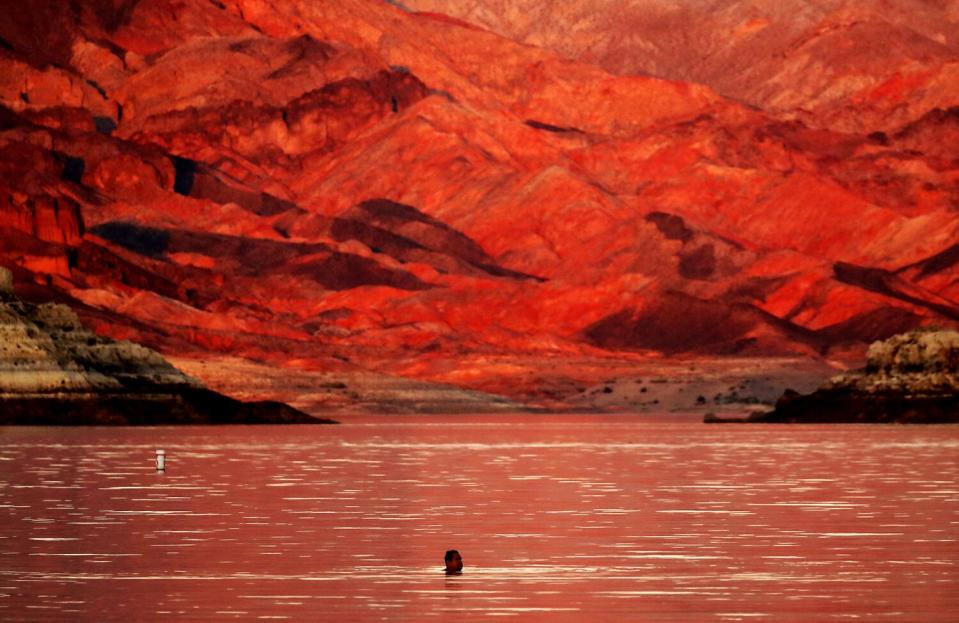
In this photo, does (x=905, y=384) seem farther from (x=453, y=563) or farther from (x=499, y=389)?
(x=453, y=563)

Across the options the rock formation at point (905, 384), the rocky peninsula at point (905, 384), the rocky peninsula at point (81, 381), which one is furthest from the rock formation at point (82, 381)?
the rocky peninsula at point (905, 384)

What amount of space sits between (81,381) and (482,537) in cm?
8217

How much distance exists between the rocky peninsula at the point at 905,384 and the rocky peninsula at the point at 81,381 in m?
35.6

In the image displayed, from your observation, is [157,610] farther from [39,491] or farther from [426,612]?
[39,491]

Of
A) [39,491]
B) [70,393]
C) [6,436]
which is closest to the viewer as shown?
[39,491]

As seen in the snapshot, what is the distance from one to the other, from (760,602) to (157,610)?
8.27m

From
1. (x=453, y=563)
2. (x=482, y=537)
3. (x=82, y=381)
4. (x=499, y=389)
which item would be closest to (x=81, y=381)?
(x=82, y=381)

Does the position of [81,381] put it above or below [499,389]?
below

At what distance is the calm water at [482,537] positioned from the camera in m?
30.1

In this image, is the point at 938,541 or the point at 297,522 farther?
the point at 297,522

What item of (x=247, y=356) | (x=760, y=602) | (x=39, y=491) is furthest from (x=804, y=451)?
(x=247, y=356)

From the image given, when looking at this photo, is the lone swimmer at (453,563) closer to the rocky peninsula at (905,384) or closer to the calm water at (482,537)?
the calm water at (482,537)

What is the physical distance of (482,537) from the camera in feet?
133

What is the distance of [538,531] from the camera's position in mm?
42094
